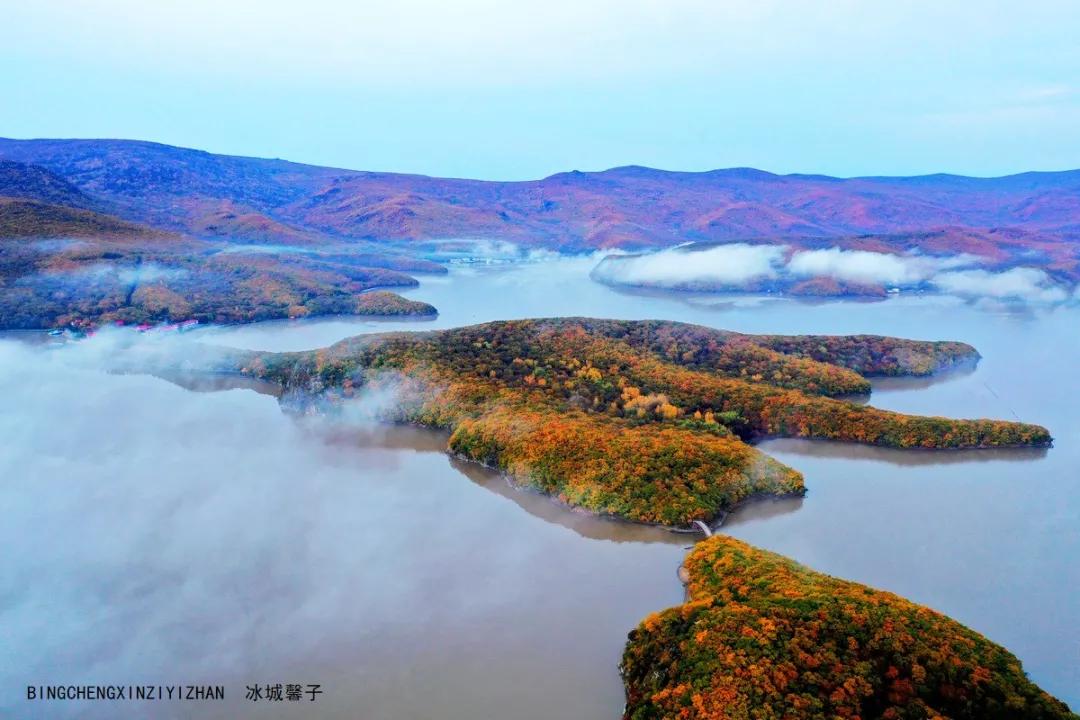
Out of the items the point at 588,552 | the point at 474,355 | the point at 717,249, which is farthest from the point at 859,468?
the point at 717,249

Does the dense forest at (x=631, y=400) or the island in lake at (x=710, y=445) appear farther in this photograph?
the dense forest at (x=631, y=400)

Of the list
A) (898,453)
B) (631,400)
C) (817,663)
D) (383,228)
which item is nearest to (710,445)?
(631,400)

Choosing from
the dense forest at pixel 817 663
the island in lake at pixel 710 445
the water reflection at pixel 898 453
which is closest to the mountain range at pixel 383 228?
the island in lake at pixel 710 445

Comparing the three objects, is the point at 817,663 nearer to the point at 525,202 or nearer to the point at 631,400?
the point at 631,400

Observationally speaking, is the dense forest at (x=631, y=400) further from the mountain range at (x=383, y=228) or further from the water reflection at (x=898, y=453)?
the mountain range at (x=383, y=228)

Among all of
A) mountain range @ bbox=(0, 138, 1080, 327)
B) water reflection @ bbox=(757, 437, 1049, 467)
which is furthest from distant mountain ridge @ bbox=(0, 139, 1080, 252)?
water reflection @ bbox=(757, 437, 1049, 467)
